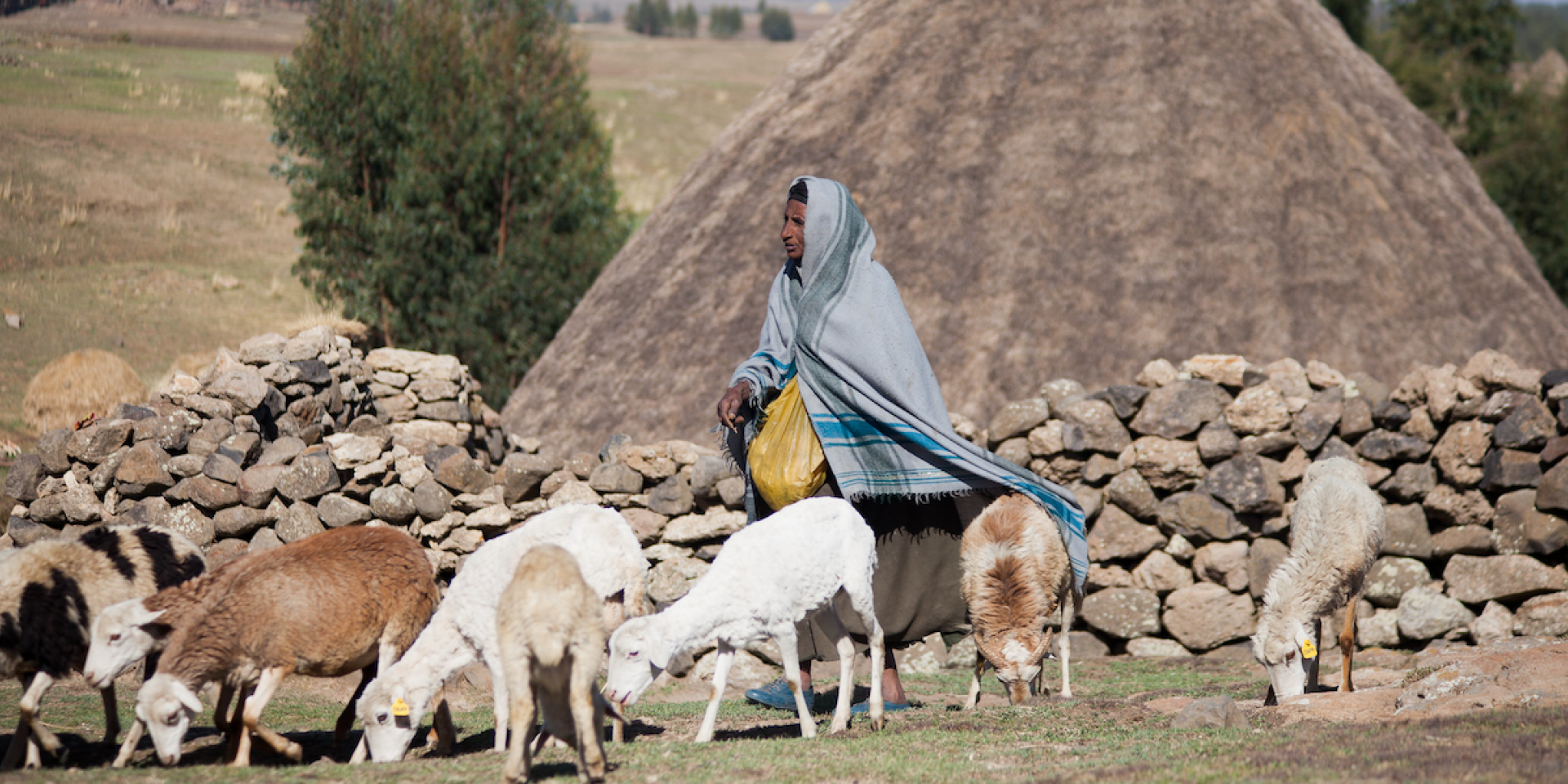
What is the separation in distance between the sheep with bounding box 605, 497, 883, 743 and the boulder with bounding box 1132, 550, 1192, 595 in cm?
374

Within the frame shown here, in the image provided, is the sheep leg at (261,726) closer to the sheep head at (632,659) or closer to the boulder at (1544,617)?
the sheep head at (632,659)

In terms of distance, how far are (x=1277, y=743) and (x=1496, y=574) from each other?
4402 millimetres

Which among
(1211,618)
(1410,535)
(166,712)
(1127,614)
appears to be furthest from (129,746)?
(1410,535)

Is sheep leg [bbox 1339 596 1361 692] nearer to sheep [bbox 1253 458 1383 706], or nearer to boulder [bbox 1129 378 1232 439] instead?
sheep [bbox 1253 458 1383 706]

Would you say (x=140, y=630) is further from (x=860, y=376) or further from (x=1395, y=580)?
(x=1395, y=580)

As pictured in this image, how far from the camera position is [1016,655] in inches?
223

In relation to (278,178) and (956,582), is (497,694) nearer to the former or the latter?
(956,582)

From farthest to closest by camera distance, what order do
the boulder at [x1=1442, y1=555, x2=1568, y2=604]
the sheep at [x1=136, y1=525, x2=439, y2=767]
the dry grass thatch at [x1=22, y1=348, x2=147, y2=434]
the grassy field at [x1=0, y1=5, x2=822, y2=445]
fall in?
the grassy field at [x1=0, y1=5, x2=822, y2=445] → the dry grass thatch at [x1=22, y1=348, x2=147, y2=434] → the boulder at [x1=1442, y1=555, x2=1568, y2=604] → the sheep at [x1=136, y1=525, x2=439, y2=767]

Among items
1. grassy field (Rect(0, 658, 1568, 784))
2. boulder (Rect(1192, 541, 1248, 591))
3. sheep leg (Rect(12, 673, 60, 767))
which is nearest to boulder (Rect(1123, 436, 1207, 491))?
boulder (Rect(1192, 541, 1248, 591))

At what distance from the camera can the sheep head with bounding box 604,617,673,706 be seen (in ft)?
14.8

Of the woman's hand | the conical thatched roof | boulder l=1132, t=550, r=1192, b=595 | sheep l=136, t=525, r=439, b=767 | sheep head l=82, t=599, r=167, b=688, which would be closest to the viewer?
sheep l=136, t=525, r=439, b=767

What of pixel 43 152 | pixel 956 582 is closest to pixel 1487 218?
pixel 956 582

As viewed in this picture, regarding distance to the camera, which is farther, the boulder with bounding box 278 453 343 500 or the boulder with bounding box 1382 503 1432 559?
the boulder with bounding box 1382 503 1432 559

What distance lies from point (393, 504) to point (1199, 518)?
17.8 feet
